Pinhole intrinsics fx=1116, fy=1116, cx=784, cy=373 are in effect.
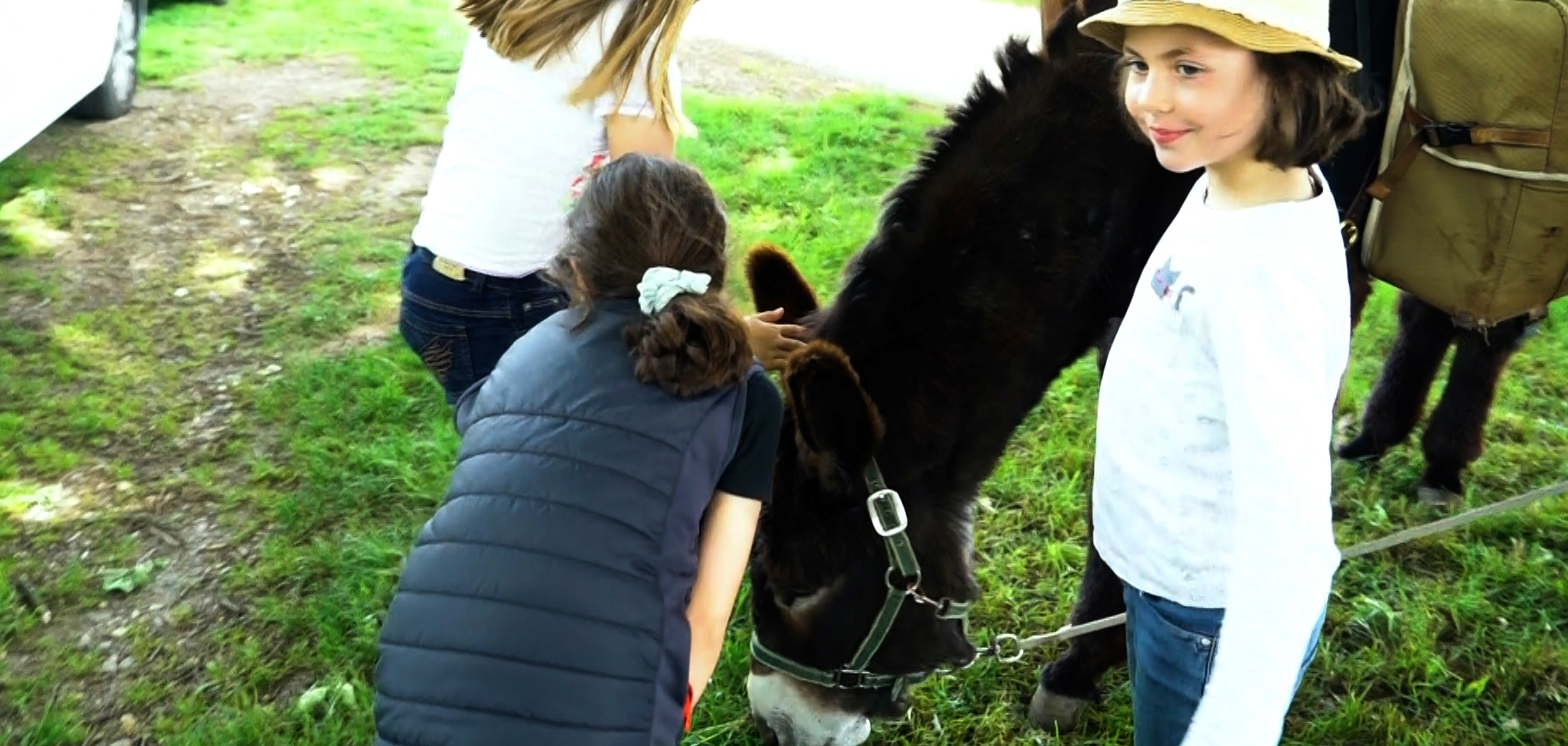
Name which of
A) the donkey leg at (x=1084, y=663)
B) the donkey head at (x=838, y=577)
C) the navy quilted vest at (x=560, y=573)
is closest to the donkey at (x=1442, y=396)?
the donkey leg at (x=1084, y=663)

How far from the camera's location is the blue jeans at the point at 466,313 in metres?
2.50

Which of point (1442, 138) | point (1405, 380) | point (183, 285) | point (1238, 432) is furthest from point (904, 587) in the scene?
point (183, 285)

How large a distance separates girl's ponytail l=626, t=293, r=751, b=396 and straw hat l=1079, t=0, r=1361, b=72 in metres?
0.72

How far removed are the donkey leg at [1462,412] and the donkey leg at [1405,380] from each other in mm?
88

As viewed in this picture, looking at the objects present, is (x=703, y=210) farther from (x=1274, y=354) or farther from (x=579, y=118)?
(x=1274, y=354)

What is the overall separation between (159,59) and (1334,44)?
7398 mm

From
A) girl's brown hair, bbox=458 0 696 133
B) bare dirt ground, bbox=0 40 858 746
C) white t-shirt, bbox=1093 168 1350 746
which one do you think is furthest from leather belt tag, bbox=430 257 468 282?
white t-shirt, bbox=1093 168 1350 746

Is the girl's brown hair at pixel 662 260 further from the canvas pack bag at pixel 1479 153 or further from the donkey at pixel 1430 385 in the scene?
the canvas pack bag at pixel 1479 153

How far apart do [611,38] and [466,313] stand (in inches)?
28.2

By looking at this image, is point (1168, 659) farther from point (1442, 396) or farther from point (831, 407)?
point (1442, 396)

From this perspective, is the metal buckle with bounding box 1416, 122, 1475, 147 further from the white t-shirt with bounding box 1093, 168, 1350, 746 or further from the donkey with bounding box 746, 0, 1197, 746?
the white t-shirt with bounding box 1093, 168, 1350, 746

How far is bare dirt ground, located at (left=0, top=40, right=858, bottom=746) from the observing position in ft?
10.1

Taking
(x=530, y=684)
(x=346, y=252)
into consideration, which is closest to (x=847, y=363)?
(x=530, y=684)

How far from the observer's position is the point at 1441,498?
11.9 feet
